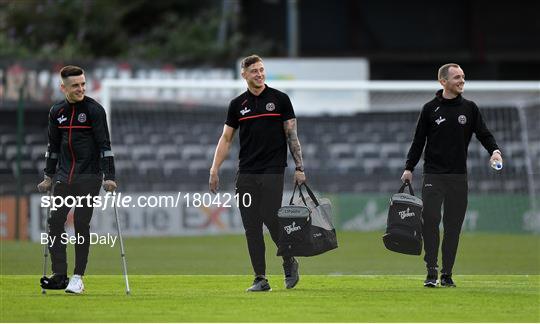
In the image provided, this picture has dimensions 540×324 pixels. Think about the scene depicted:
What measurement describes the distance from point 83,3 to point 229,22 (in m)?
4.42

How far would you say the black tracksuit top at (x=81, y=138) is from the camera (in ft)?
44.5

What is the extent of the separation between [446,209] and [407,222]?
462mm

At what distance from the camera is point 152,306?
500 inches

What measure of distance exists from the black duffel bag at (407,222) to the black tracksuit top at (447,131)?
0.38m

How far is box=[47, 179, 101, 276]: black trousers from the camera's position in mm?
13633

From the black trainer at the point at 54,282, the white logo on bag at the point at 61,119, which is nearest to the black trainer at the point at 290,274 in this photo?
the black trainer at the point at 54,282

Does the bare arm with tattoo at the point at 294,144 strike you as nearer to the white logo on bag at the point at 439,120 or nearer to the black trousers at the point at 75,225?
the white logo on bag at the point at 439,120

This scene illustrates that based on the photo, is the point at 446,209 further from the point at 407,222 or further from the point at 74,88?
the point at 74,88

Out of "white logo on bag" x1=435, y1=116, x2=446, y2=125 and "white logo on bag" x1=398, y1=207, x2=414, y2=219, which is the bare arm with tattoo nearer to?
"white logo on bag" x1=398, y1=207, x2=414, y2=219

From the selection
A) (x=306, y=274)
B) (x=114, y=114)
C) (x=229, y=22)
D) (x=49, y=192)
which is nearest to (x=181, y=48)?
(x=229, y=22)

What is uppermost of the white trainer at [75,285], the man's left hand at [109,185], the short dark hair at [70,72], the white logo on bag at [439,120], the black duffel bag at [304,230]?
the short dark hair at [70,72]

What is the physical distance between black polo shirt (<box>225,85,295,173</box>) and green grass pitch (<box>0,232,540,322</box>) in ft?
4.18

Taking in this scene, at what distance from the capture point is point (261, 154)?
1391 cm

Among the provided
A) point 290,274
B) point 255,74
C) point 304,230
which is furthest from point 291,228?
point 255,74
